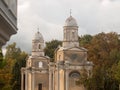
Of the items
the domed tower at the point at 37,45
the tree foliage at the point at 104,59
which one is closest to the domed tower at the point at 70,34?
the tree foliage at the point at 104,59

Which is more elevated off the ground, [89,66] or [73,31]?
[73,31]

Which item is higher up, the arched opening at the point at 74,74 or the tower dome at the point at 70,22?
the tower dome at the point at 70,22

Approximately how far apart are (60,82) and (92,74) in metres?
5.82

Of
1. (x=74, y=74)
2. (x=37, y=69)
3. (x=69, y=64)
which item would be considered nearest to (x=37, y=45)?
(x=37, y=69)

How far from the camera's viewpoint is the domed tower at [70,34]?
2527 inches

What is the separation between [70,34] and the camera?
6391cm

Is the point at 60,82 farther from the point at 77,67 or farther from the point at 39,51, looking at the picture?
the point at 39,51

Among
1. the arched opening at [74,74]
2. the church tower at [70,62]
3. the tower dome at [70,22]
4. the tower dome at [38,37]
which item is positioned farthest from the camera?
the tower dome at [38,37]

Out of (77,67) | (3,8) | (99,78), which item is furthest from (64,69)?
(3,8)

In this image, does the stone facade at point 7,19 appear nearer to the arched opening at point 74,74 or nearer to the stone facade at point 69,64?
the stone facade at point 69,64

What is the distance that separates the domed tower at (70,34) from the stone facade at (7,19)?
56.7 meters

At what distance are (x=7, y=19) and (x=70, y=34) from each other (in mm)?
57333

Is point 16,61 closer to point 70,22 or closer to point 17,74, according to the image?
point 17,74

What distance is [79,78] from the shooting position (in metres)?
62.7
